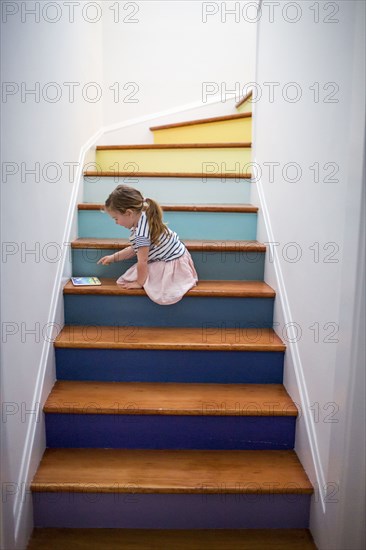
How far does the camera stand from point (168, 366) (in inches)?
74.4

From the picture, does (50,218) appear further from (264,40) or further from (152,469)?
(264,40)

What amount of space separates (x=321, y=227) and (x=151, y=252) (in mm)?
842

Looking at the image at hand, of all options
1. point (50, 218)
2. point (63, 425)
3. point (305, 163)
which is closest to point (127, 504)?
Answer: point (63, 425)

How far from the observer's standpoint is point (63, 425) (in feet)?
5.64

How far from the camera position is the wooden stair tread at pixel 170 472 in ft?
4.99

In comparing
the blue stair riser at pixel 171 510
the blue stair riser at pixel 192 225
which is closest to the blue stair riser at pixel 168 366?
the blue stair riser at pixel 171 510

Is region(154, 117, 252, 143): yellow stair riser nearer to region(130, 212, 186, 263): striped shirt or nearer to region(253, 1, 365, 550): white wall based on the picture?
region(253, 1, 365, 550): white wall

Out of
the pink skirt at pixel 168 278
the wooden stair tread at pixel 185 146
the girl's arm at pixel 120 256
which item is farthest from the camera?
the wooden stair tread at pixel 185 146

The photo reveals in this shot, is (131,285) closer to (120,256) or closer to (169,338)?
(120,256)

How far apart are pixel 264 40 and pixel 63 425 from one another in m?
1.97

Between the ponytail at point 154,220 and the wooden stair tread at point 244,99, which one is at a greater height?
the wooden stair tread at point 244,99

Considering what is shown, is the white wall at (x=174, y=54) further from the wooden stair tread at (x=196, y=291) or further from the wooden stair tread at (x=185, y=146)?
the wooden stair tread at (x=196, y=291)

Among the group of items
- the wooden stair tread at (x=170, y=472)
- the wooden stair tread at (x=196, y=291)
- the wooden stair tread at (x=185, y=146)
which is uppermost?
the wooden stair tread at (x=185, y=146)

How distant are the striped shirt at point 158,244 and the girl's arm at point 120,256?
4 cm
